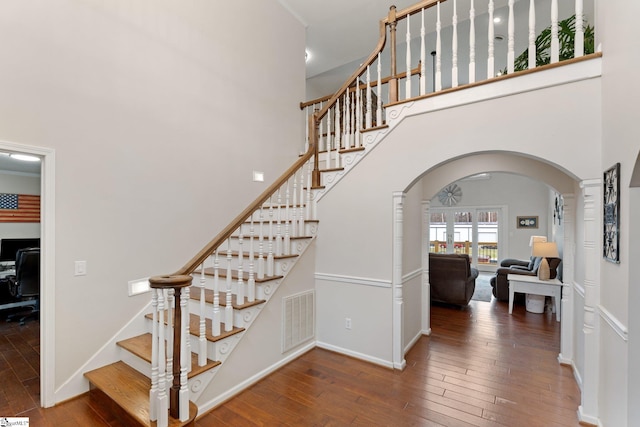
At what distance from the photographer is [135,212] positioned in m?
2.86

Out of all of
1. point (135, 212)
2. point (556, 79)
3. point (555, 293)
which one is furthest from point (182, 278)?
point (555, 293)

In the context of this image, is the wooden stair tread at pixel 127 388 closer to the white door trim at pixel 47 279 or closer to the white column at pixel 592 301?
the white door trim at pixel 47 279

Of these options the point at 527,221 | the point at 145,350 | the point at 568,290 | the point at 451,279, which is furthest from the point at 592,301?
the point at 527,221

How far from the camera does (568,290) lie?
3.22 meters

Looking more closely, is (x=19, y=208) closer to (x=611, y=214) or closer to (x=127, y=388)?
(x=127, y=388)

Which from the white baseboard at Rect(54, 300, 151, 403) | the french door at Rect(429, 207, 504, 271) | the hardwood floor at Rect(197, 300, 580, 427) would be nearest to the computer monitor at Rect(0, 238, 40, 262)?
the white baseboard at Rect(54, 300, 151, 403)

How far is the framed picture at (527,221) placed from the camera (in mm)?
8688

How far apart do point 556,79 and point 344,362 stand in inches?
131

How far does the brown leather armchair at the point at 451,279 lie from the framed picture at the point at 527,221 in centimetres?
478

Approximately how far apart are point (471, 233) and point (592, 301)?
8036 mm

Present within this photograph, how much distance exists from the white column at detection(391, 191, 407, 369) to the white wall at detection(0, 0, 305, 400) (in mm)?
2001

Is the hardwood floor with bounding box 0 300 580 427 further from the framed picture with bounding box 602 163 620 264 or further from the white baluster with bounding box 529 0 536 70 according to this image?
the white baluster with bounding box 529 0 536 70

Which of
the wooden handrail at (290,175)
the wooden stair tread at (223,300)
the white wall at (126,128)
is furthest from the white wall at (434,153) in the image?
the white wall at (126,128)

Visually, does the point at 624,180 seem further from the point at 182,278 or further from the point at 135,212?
the point at 135,212
